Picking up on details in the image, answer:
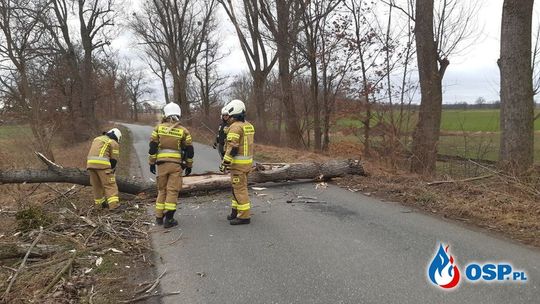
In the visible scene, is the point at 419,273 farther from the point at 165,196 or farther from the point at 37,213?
the point at 37,213

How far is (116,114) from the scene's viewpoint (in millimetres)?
88875

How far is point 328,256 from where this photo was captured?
4.86 metres

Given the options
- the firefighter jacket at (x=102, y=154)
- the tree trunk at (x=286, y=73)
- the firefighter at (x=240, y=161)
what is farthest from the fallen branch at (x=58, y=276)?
the tree trunk at (x=286, y=73)

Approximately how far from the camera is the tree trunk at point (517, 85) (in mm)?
7762

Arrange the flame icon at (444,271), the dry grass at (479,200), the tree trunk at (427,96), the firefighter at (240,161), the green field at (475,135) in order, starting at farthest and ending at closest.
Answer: the tree trunk at (427,96), the green field at (475,135), the firefighter at (240,161), the dry grass at (479,200), the flame icon at (444,271)

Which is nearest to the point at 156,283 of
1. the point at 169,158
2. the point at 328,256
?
the point at 328,256

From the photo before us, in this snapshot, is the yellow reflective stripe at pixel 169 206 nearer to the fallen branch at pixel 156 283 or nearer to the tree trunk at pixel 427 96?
the fallen branch at pixel 156 283

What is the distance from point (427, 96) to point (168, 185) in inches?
350

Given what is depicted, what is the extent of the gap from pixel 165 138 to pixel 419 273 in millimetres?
4222

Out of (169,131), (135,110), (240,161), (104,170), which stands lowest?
Result: (104,170)

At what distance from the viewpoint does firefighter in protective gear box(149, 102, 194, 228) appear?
650 centimetres

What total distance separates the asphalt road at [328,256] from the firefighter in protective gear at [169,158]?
393 mm

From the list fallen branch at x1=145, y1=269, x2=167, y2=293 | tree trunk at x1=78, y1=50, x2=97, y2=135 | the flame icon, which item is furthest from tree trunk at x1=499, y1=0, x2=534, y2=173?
tree trunk at x1=78, y1=50, x2=97, y2=135

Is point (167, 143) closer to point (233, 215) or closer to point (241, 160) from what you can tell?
point (241, 160)
